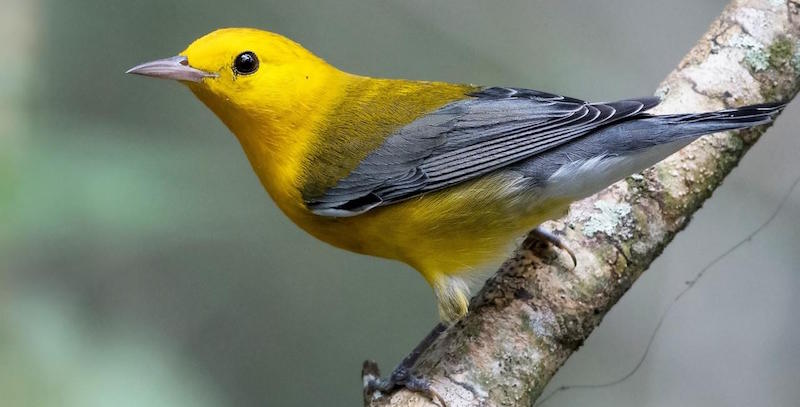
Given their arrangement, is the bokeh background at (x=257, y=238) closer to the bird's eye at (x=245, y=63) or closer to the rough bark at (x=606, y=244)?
the bird's eye at (x=245, y=63)

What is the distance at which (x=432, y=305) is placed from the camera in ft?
16.5

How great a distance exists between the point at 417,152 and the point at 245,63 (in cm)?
73

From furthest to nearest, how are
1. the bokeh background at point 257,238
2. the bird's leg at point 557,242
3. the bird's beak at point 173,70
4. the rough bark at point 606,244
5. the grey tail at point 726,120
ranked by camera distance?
the bokeh background at point 257,238 → the bird's leg at point 557,242 → the bird's beak at point 173,70 → the rough bark at point 606,244 → the grey tail at point 726,120

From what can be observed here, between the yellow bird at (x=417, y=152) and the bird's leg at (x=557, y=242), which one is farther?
the bird's leg at (x=557, y=242)

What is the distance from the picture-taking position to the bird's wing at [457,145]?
9.70 feet

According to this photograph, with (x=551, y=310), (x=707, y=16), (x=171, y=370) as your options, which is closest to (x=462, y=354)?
(x=551, y=310)

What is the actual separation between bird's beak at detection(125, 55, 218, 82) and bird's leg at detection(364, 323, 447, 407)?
124 cm

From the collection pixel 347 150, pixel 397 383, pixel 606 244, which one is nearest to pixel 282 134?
pixel 347 150

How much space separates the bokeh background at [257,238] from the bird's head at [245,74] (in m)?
1.08

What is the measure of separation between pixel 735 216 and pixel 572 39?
149 cm

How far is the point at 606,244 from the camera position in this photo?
3.02m

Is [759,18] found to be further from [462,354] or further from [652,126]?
[462,354]

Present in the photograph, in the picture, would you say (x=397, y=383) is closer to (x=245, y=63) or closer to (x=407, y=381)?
(x=407, y=381)

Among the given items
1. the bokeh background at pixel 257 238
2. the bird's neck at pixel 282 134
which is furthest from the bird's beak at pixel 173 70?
the bokeh background at pixel 257 238
